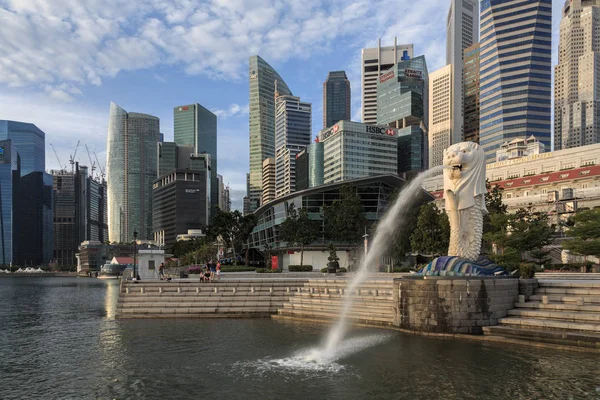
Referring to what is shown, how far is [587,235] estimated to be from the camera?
46812 mm

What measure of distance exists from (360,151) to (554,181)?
305 feet

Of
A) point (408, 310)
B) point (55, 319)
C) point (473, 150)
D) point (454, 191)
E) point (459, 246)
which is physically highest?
point (473, 150)

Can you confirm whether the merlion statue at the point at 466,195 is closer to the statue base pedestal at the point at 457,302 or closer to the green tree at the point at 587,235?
the statue base pedestal at the point at 457,302

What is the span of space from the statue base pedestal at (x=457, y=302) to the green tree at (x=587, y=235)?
82.8 ft

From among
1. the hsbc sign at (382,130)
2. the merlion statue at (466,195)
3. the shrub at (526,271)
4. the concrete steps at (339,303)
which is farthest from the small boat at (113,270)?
the shrub at (526,271)

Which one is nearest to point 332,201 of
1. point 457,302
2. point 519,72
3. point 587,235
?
point 587,235

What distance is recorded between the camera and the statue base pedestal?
23.4 meters

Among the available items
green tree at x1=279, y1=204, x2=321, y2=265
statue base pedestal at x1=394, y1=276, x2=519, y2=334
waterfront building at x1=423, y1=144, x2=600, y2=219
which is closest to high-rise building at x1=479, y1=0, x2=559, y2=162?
waterfront building at x1=423, y1=144, x2=600, y2=219

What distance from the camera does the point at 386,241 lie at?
63.0 metres

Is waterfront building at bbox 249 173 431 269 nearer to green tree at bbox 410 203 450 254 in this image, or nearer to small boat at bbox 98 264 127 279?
green tree at bbox 410 203 450 254

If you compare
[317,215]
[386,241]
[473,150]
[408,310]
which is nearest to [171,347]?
[408,310]

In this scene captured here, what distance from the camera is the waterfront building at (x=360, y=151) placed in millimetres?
186125

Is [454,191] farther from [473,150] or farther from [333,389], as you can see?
[333,389]

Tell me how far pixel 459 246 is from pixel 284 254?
191ft
